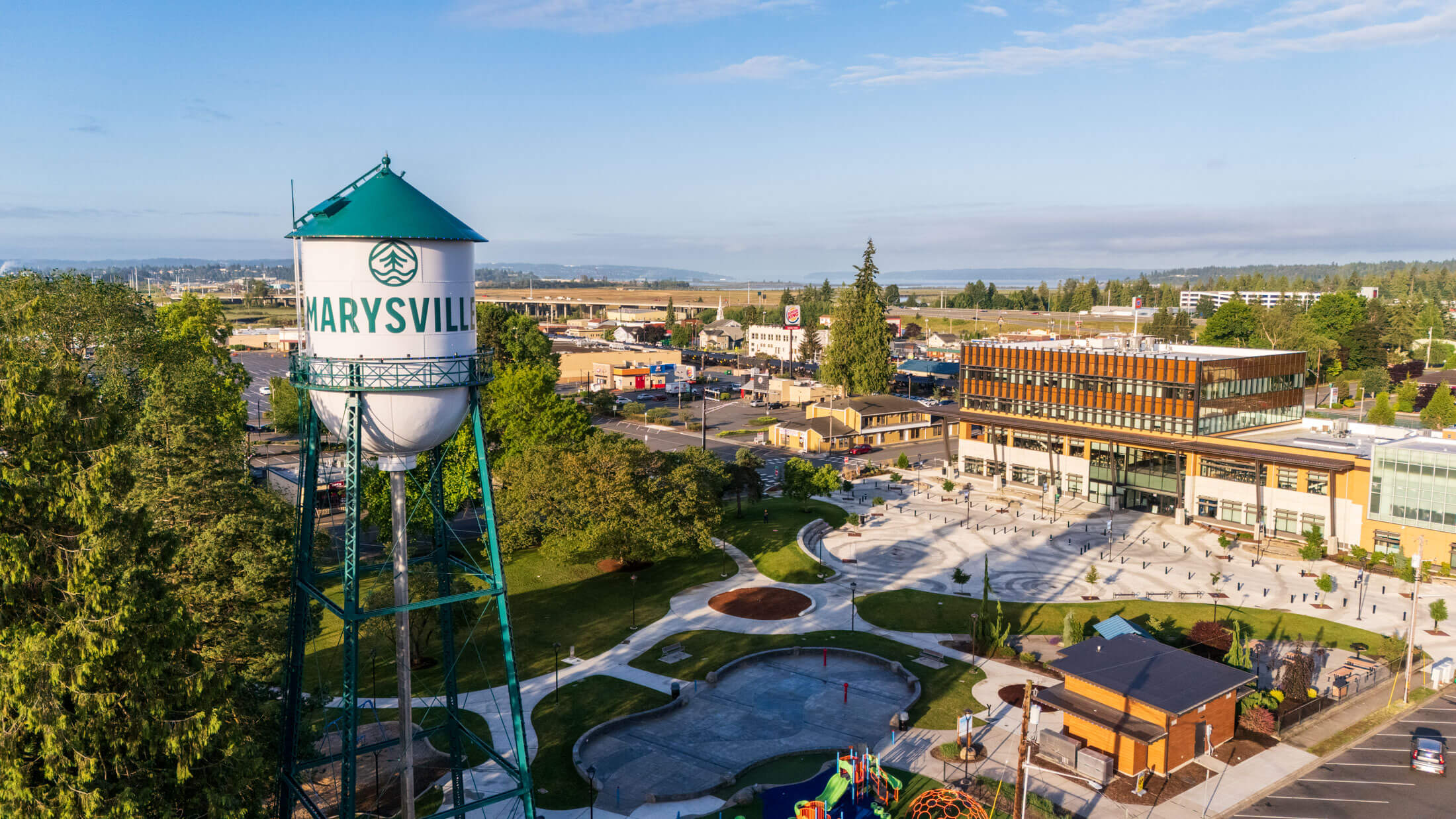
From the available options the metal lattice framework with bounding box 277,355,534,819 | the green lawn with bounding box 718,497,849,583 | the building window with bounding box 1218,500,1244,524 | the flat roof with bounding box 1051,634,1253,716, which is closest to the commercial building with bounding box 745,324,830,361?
the green lawn with bounding box 718,497,849,583

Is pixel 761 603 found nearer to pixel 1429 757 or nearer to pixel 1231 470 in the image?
pixel 1429 757

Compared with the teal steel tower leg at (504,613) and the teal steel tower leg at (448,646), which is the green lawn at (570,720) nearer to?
the teal steel tower leg at (448,646)

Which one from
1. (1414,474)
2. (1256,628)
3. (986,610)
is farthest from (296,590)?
(1414,474)

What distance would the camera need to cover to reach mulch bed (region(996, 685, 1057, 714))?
138ft

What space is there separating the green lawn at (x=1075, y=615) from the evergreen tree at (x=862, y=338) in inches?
2534

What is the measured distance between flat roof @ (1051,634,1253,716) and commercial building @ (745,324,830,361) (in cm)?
13585

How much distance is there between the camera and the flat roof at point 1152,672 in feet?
120

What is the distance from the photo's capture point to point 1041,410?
89.1 metres

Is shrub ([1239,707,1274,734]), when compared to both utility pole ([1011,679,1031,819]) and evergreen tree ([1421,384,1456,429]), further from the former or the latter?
evergreen tree ([1421,384,1456,429])

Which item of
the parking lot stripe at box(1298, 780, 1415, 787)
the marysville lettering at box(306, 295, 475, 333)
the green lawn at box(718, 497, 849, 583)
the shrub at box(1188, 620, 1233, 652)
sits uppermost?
the marysville lettering at box(306, 295, 475, 333)

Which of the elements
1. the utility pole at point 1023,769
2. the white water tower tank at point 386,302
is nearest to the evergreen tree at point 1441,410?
the utility pole at point 1023,769

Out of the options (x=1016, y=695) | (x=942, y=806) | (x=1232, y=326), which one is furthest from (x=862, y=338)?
(x=942, y=806)

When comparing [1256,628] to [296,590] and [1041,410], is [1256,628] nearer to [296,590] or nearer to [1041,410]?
[1041,410]

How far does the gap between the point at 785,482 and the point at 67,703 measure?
62940 mm
